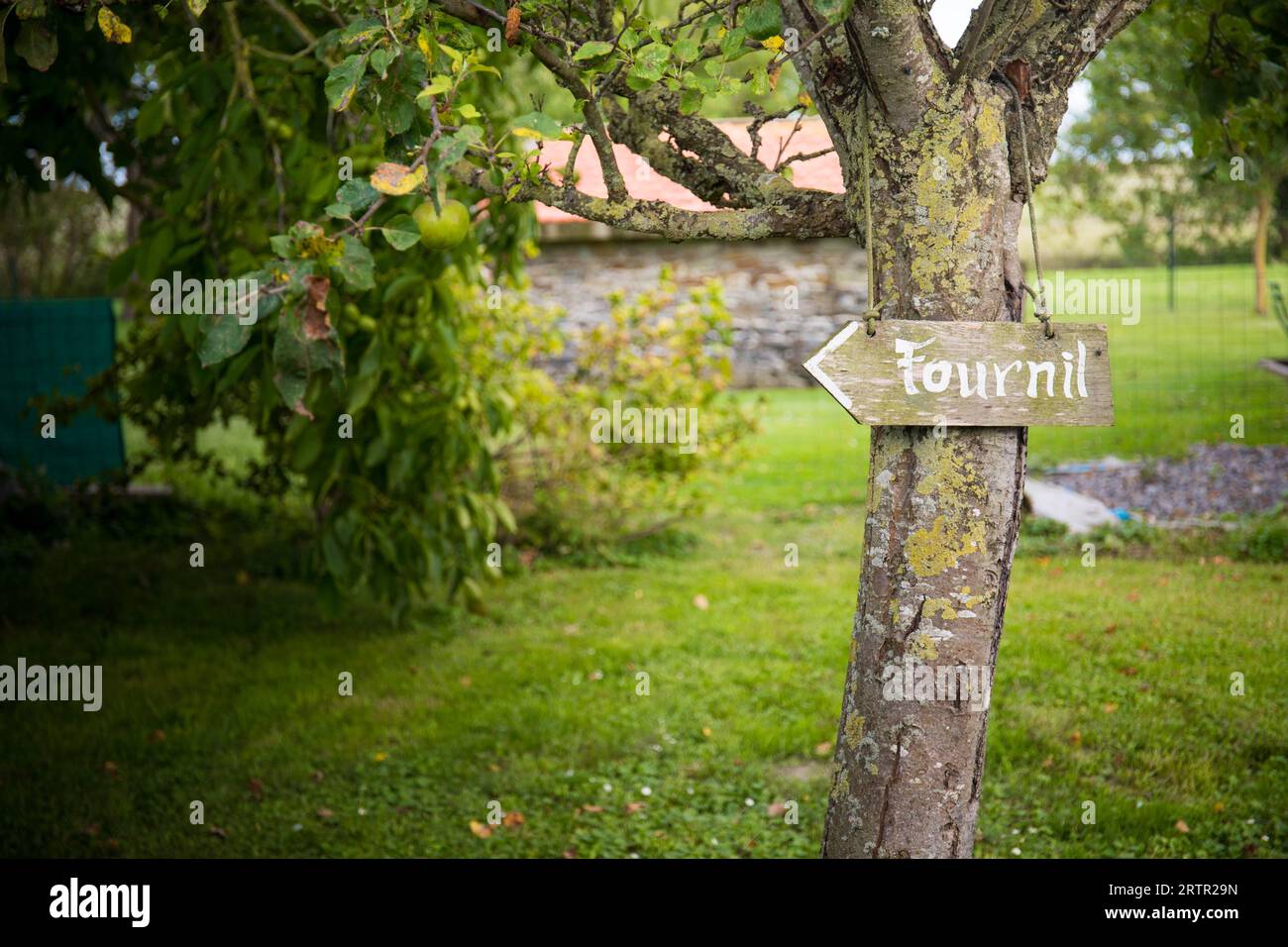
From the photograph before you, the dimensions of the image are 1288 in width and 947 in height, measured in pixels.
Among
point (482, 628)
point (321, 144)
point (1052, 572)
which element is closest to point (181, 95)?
point (321, 144)

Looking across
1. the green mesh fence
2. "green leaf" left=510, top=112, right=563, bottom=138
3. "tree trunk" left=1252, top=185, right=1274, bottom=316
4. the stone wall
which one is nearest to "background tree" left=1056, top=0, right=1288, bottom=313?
"tree trunk" left=1252, top=185, right=1274, bottom=316

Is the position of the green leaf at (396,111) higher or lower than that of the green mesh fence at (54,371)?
higher

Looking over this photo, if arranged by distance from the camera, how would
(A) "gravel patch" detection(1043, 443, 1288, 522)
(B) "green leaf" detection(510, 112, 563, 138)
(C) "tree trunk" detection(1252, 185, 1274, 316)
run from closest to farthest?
1. (B) "green leaf" detection(510, 112, 563, 138)
2. (A) "gravel patch" detection(1043, 443, 1288, 522)
3. (C) "tree trunk" detection(1252, 185, 1274, 316)

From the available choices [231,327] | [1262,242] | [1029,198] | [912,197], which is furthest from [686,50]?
[1262,242]

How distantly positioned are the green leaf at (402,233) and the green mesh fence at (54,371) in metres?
8.56

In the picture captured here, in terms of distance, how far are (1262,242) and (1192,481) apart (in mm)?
6820

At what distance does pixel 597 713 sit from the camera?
500cm

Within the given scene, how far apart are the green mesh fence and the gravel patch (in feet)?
26.4

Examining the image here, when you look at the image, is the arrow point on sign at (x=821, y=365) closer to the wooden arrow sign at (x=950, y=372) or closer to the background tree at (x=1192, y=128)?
the wooden arrow sign at (x=950, y=372)

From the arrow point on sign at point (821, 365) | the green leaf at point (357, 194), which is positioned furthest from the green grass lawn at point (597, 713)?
the green leaf at point (357, 194)

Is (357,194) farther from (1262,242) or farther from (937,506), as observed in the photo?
(1262,242)

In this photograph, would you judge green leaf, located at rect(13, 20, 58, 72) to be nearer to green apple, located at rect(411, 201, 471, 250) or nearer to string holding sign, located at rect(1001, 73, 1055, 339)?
green apple, located at rect(411, 201, 471, 250)

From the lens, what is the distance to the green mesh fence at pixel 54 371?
31.6 feet

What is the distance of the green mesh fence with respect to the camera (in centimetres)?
962
